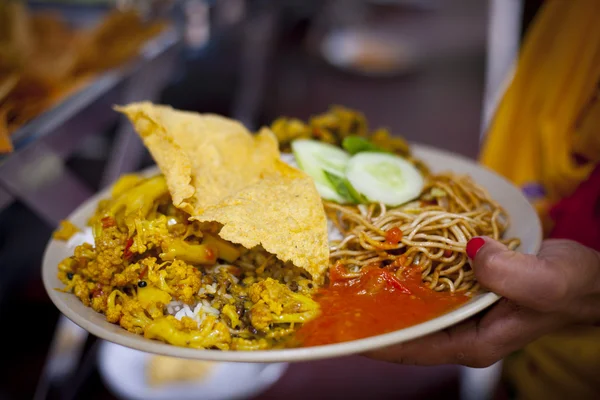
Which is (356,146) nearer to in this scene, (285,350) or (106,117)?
(285,350)

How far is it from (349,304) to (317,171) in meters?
0.62

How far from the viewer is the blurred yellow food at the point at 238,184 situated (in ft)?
5.06

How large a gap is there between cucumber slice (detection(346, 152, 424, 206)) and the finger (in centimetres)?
47

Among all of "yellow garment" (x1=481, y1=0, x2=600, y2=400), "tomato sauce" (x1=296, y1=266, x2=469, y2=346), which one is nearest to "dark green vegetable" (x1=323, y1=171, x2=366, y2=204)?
"tomato sauce" (x1=296, y1=266, x2=469, y2=346)

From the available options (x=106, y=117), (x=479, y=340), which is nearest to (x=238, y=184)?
(x=479, y=340)

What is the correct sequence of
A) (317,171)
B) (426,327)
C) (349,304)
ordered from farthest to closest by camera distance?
(317,171), (349,304), (426,327)

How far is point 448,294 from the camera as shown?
4.95ft

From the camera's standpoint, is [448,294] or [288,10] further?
[288,10]

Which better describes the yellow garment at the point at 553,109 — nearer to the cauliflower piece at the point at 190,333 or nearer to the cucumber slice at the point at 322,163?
the cucumber slice at the point at 322,163

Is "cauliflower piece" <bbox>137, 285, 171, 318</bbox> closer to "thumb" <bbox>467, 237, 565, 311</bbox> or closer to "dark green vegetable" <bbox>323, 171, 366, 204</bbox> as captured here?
"dark green vegetable" <bbox>323, 171, 366, 204</bbox>

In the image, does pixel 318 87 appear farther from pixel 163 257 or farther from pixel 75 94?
pixel 163 257

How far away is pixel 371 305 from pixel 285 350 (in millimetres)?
304

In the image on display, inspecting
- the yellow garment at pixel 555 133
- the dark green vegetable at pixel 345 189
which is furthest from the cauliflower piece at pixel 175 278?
the yellow garment at pixel 555 133

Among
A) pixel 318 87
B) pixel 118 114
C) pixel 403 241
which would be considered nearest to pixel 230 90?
pixel 318 87
